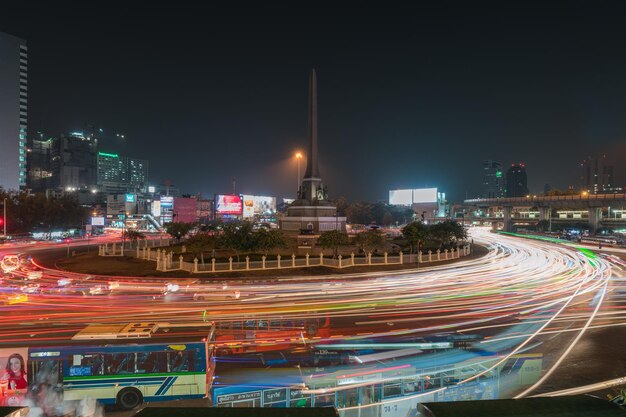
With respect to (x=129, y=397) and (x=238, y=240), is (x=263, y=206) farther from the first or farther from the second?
(x=129, y=397)

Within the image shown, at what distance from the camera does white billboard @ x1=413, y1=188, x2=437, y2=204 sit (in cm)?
12412

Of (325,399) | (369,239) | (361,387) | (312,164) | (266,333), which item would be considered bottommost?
(266,333)

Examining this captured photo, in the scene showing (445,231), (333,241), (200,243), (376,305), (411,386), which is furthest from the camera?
A: (445,231)

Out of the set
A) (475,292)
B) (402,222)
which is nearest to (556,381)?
(475,292)

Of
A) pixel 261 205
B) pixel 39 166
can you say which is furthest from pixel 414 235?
pixel 39 166

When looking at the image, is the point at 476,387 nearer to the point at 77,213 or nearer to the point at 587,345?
the point at 587,345

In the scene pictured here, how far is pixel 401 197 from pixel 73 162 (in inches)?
5183

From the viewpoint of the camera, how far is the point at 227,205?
297 ft

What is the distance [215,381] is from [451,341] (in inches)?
267

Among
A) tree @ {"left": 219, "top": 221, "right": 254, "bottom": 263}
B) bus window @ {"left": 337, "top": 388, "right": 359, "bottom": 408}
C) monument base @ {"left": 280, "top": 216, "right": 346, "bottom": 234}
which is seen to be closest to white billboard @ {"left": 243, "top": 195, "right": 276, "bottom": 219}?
monument base @ {"left": 280, "top": 216, "right": 346, "bottom": 234}

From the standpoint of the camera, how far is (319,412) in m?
3.40

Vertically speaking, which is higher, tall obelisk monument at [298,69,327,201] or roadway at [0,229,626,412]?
tall obelisk monument at [298,69,327,201]

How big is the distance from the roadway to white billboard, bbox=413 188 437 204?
Answer: 93.9 meters

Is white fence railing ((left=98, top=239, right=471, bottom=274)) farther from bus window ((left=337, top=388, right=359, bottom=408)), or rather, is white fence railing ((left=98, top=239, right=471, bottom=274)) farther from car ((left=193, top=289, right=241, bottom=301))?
bus window ((left=337, top=388, right=359, bottom=408))
